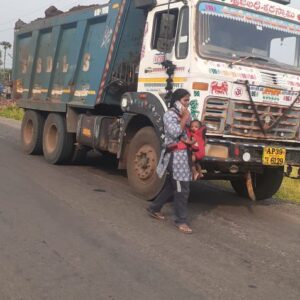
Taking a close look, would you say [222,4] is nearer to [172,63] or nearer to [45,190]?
[172,63]

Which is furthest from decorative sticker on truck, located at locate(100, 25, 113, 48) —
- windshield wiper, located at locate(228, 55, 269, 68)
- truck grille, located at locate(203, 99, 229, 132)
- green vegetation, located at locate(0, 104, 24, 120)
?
green vegetation, located at locate(0, 104, 24, 120)

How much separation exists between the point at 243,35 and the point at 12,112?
23.1 meters

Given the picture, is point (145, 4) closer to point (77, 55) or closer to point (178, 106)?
point (178, 106)

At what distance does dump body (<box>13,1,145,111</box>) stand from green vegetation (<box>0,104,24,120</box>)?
13.9 metres

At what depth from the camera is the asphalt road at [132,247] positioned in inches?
168

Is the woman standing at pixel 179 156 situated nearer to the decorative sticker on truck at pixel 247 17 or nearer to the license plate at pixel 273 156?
the license plate at pixel 273 156

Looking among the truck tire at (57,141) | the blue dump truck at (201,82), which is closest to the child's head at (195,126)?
the blue dump truck at (201,82)

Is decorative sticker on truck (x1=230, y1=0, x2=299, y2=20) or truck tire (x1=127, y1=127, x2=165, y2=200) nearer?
decorative sticker on truck (x1=230, y1=0, x2=299, y2=20)

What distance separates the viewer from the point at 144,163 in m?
7.50

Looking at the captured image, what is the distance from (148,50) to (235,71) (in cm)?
149

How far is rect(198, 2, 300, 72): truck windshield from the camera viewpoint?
22.5 feet

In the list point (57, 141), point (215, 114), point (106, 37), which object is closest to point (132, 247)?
point (215, 114)

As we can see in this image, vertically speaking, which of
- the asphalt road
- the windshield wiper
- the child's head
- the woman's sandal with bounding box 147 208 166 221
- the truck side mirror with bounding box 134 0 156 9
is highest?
the truck side mirror with bounding box 134 0 156 9

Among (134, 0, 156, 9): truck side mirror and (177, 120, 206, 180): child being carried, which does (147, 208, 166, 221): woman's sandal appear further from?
(134, 0, 156, 9): truck side mirror
